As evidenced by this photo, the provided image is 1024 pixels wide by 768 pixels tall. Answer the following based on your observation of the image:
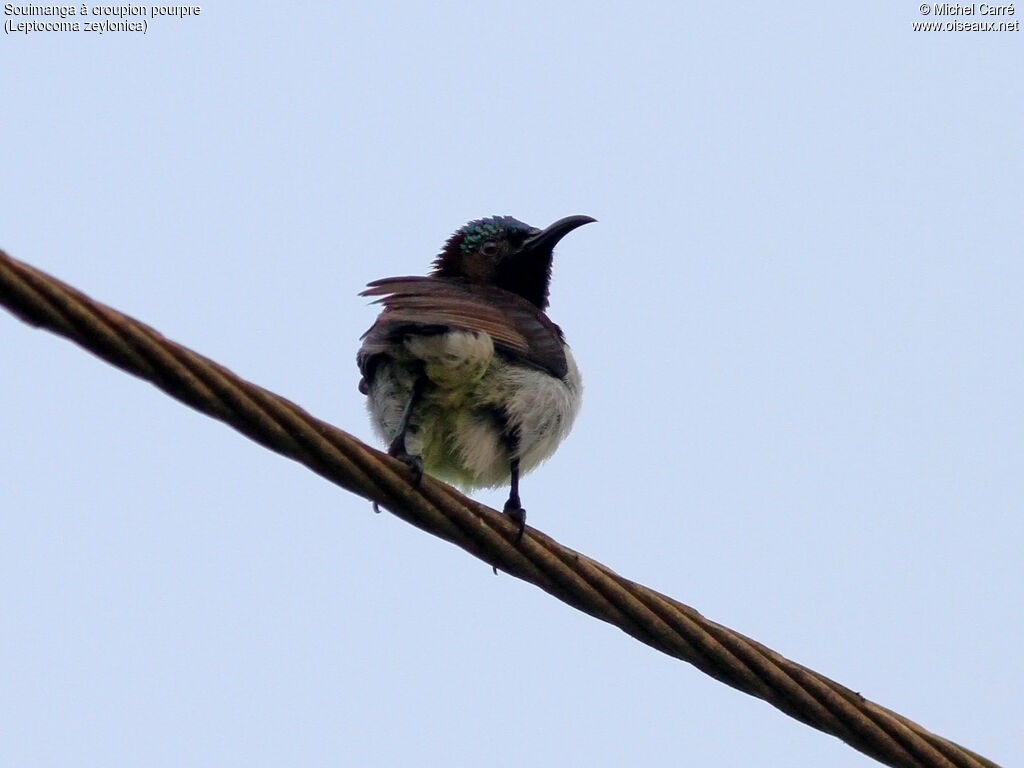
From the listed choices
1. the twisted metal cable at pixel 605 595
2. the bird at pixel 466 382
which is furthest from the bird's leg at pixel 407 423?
the twisted metal cable at pixel 605 595

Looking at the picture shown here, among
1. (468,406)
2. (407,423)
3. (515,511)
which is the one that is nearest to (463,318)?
(468,406)

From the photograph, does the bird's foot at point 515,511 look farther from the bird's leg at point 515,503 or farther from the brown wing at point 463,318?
the brown wing at point 463,318

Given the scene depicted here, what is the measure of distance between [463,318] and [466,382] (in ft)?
1.23

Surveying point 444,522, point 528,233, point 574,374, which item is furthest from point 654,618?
point 528,233

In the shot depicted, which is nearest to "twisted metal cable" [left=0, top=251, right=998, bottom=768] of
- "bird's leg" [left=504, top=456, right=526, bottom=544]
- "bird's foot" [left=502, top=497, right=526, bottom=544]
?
"bird's leg" [left=504, top=456, right=526, bottom=544]

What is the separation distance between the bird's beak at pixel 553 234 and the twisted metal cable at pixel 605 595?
342 centimetres

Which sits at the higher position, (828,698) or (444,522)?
(444,522)

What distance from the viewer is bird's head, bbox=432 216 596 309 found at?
7.96 m

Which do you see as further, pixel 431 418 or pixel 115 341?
pixel 431 418

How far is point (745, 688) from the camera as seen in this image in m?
4.42

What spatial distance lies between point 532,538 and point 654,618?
18.4 inches

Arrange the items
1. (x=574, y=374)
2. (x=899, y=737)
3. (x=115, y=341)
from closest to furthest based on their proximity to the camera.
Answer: (x=115, y=341) < (x=899, y=737) < (x=574, y=374)

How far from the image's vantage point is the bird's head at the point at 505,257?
7.96m

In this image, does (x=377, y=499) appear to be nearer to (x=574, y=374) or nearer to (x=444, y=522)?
(x=444, y=522)
